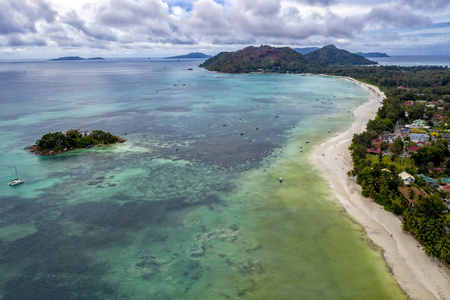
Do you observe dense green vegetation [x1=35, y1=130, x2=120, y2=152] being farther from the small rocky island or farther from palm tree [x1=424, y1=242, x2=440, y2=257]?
palm tree [x1=424, y1=242, x2=440, y2=257]

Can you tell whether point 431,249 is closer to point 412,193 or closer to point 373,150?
point 412,193

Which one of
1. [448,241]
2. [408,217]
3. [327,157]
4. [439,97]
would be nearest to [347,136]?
[327,157]

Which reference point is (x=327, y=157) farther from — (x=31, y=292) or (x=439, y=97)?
(x=439, y=97)

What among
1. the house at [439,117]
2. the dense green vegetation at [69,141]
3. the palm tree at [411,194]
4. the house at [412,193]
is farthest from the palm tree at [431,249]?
the house at [439,117]

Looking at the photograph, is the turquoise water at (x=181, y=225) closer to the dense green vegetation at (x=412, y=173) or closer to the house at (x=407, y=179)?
the dense green vegetation at (x=412, y=173)

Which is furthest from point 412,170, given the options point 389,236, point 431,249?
point 431,249

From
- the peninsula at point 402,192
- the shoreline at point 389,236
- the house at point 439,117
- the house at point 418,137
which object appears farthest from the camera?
the house at point 439,117

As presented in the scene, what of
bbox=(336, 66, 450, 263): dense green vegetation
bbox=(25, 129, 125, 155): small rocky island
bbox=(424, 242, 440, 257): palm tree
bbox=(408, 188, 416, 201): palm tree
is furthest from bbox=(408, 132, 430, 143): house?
bbox=(25, 129, 125, 155): small rocky island
